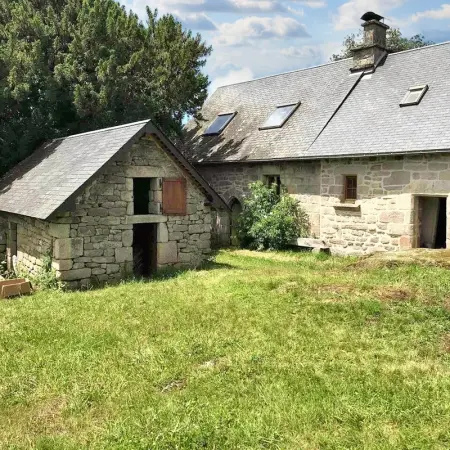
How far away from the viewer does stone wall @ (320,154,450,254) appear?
13461 mm

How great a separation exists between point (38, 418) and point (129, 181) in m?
7.56

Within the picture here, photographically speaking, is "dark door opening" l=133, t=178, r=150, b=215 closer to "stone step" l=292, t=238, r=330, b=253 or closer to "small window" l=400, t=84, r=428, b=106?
"stone step" l=292, t=238, r=330, b=253

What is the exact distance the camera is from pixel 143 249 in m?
13.8

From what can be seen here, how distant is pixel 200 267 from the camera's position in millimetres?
13391

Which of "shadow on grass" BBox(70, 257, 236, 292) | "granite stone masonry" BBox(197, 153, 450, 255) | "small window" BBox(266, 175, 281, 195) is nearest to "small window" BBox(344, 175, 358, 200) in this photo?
"granite stone masonry" BBox(197, 153, 450, 255)

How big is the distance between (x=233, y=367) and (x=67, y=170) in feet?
26.6

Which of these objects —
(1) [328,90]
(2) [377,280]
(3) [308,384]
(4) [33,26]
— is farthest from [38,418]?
(1) [328,90]

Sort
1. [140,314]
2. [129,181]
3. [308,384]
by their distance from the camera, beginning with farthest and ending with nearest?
[129,181], [140,314], [308,384]

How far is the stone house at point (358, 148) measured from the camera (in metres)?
13.9

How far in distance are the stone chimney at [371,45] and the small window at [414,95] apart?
2.91m

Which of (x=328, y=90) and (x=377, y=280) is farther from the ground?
(x=328, y=90)

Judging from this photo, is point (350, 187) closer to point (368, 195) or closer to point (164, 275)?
point (368, 195)

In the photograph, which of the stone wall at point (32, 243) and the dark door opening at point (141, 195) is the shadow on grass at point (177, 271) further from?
the dark door opening at point (141, 195)

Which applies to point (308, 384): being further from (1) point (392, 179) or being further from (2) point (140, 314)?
(1) point (392, 179)
